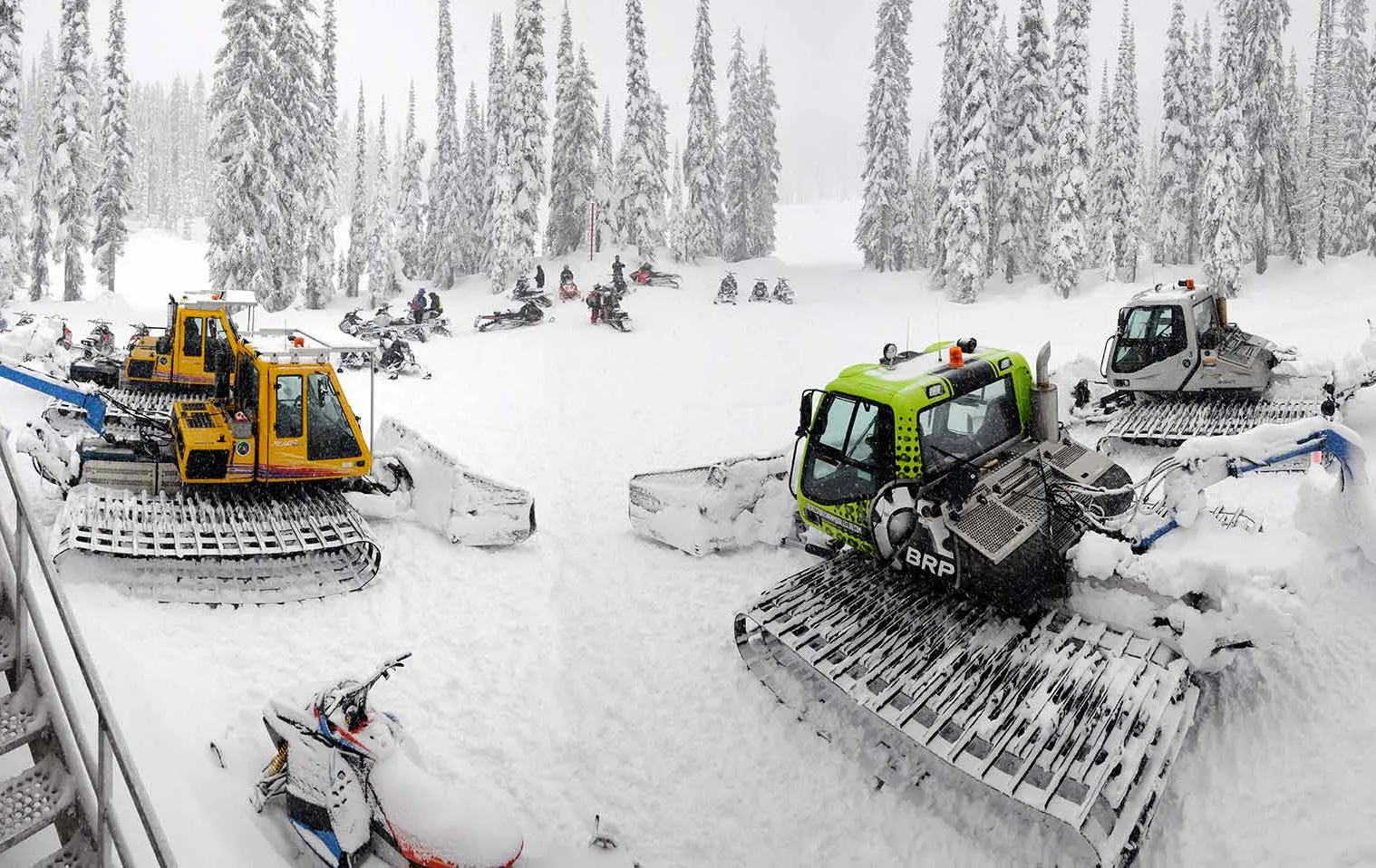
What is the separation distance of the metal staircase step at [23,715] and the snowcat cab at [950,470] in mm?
6117

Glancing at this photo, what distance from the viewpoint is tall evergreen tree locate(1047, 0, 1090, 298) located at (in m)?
35.9

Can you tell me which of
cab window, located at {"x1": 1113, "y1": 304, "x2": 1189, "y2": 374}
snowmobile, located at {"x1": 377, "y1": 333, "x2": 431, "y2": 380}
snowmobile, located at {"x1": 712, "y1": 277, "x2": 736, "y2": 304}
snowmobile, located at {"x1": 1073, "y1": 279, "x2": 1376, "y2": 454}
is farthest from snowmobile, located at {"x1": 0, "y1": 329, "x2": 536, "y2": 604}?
snowmobile, located at {"x1": 712, "y1": 277, "x2": 736, "y2": 304}

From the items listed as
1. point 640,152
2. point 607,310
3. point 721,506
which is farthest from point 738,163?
point 721,506

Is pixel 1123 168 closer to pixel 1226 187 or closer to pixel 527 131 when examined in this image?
pixel 1226 187

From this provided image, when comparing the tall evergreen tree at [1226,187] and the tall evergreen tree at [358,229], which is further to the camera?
the tall evergreen tree at [358,229]

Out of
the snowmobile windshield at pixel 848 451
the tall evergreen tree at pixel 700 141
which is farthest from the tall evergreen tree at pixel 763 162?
the snowmobile windshield at pixel 848 451

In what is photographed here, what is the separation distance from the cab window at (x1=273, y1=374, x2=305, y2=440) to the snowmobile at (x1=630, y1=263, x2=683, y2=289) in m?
33.8

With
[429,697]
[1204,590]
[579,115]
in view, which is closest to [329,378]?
[429,697]

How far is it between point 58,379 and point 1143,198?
79.1 metres

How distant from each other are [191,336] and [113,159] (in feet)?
115

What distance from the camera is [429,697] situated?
23.0 feet

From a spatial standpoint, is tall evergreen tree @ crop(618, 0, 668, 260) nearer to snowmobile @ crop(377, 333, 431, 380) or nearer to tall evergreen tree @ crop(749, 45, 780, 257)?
tall evergreen tree @ crop(749, 45, 780, 257)

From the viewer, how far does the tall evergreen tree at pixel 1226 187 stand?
34.5 m

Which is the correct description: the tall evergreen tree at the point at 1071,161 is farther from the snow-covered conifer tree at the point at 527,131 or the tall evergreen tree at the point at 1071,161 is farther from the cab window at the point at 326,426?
the cab window at the point at 326,426
